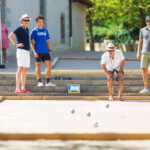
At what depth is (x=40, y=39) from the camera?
1337cm

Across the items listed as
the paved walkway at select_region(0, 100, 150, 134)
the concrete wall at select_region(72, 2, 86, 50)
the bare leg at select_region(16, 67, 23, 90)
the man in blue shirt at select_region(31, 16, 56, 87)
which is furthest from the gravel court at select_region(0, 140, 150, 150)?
the concrete wall at select_region(72, 2, 86, 50)

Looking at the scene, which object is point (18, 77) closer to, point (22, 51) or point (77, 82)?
point (22, 51)

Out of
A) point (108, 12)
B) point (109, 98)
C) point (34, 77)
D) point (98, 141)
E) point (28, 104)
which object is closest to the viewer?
point (98, 141)

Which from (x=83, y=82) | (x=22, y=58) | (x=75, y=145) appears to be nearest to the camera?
(x=75, y=145)

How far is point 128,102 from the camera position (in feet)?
41.3

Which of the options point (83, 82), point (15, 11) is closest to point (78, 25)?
point (15, 11)

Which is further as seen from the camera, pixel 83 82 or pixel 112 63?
pixel 83 82

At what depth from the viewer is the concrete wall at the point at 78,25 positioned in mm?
36594

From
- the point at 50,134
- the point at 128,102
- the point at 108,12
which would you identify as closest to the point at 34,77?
the point at 128,102

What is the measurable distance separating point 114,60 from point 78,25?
25.8 metres

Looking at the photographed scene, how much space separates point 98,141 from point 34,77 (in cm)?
676

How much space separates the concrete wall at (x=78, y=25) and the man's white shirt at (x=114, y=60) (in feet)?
77.4

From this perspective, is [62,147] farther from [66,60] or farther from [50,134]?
[66,60]

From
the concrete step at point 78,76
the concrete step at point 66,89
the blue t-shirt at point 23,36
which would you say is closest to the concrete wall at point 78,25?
the concrete step at point 78,76
